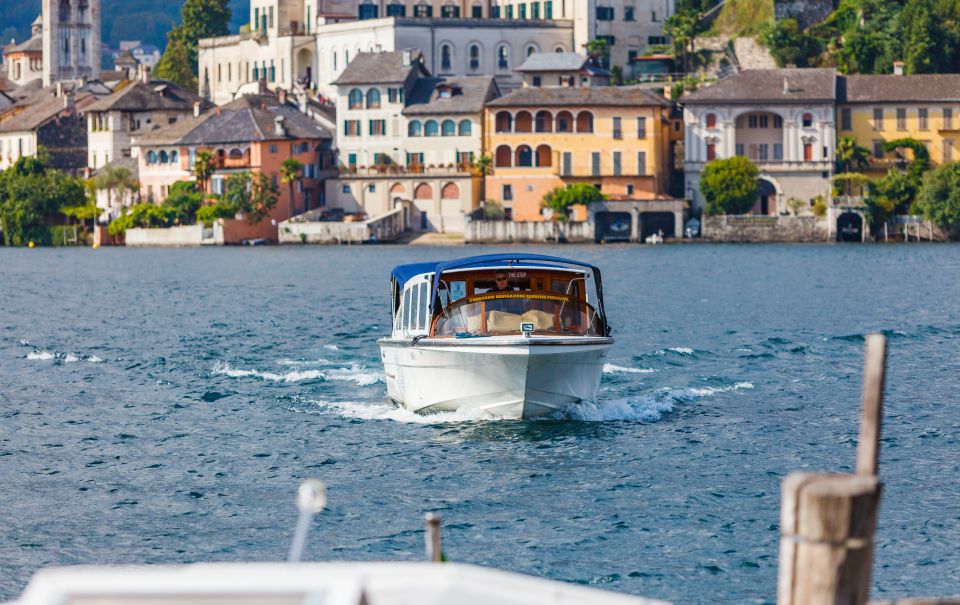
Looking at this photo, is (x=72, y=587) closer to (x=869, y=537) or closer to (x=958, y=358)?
(x=869, y=537)

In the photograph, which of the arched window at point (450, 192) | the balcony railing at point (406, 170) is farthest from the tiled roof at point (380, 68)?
the arched window at point (450, 192)

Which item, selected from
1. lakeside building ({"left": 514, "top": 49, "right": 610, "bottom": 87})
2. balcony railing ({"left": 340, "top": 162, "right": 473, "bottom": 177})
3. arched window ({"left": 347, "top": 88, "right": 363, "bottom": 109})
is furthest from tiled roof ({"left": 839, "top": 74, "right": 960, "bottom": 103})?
arched window ({"left": 347, "top": 88, "right": 363, "bottom": 109})

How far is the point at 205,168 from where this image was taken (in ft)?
431

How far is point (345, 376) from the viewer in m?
42.2

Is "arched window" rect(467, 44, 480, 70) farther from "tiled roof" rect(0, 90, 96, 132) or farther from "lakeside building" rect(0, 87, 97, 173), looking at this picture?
"tiled roof" rect(0, 90, 96, 132)

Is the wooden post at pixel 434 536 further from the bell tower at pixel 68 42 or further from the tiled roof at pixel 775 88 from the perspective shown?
the bell tower at pixel 68 42

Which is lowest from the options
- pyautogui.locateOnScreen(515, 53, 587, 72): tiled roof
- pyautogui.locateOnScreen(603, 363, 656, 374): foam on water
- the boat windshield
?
pyautogui.locateOnScreen(603, 363, 656, 374): foam on water

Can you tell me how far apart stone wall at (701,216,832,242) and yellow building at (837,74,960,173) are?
267 inches

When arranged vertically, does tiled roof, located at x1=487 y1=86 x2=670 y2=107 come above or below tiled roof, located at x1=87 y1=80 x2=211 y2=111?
below

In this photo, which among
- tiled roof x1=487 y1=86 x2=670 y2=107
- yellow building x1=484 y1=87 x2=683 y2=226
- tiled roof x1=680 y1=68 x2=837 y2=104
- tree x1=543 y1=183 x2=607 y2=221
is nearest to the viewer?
tiled roof x1=680 y1=68 x2=837 y2=104

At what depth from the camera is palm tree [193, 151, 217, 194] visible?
132m

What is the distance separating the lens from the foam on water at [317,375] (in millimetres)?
41447

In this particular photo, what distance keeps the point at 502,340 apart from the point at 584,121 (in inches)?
3773

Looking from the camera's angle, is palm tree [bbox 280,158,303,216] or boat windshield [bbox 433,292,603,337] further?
palm tree [bbox 280,158,303,216]
